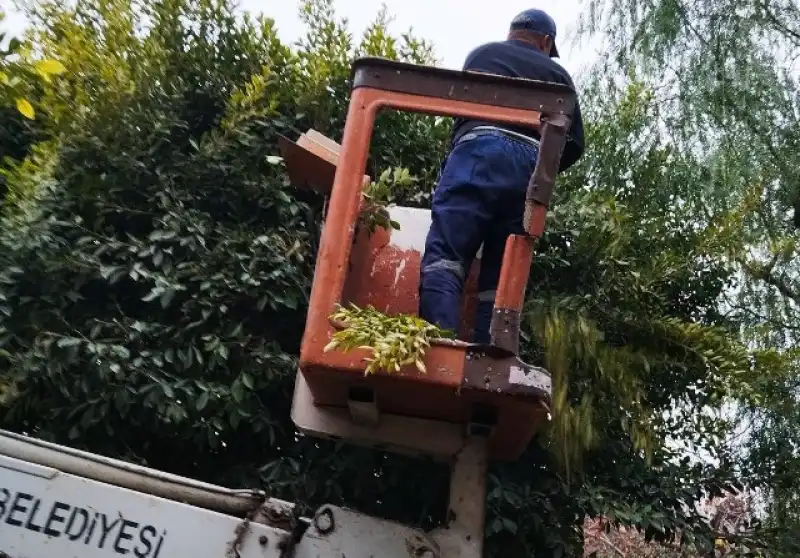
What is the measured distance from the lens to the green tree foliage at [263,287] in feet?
12.1

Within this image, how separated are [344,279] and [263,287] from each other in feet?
4.56

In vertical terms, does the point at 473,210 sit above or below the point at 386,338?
above

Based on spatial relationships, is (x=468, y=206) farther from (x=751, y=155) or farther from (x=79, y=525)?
(x=751, y=155)

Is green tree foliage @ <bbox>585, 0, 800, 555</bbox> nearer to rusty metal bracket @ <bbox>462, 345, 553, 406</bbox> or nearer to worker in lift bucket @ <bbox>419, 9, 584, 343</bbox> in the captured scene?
worker in lift bucket @ <bbox>419, 9, 584, 343</bbox>

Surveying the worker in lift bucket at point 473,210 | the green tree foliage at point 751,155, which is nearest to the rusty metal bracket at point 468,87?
the worker in lift bucket at point 473,210

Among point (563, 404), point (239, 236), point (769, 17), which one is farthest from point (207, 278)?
point (769, 17)

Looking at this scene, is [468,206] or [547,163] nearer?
[547,163]

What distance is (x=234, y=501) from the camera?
2.54 meters

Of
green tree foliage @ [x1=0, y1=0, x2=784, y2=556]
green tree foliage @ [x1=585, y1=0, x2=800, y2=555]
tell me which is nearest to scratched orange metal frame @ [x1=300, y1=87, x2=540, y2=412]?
green tree foliage @ [x1=0, y1=0, x2=784, y2=556]

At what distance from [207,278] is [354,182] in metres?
1.45

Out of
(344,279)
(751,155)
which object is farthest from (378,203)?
(751,155)

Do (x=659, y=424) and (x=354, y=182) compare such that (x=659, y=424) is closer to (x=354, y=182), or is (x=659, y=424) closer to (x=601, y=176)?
(x=601, y=176)

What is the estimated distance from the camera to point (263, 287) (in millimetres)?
3869

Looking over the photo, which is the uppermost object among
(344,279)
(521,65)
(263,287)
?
(521,65)
